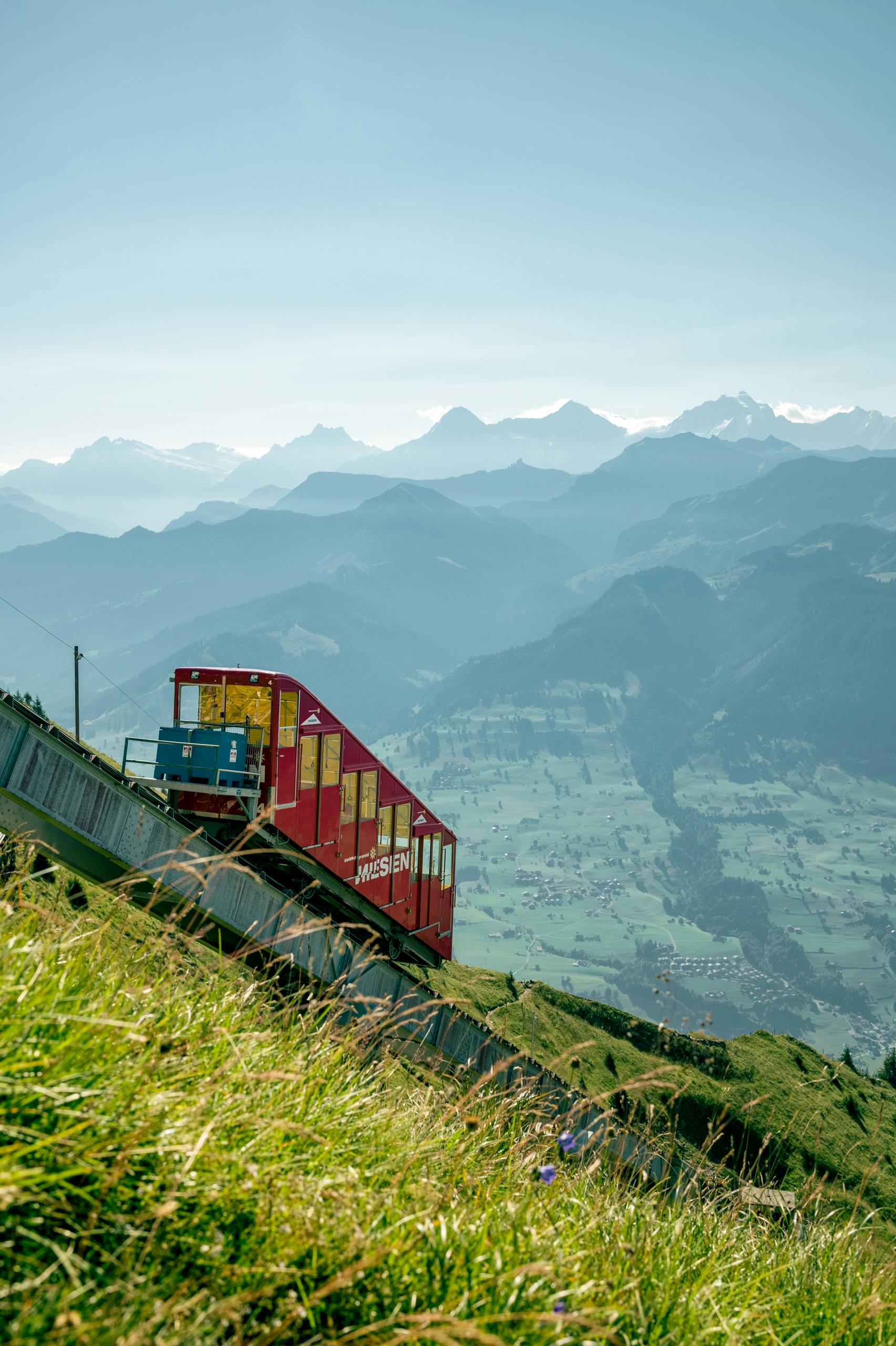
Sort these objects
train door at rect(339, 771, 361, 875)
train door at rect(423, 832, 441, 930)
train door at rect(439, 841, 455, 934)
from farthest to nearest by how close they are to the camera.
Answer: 1. train door at rect(439, 841, 455, 934)
2. train door at rect(423, 832, 441, 930)
3. train door at rect(339, 771, 361, 875)

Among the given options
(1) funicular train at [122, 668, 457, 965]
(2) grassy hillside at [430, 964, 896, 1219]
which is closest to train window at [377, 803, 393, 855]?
(1) funicular train at [122, 668, 457, 965]

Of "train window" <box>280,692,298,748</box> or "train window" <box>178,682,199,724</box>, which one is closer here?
"train window" <box>280,692,298,748</box>

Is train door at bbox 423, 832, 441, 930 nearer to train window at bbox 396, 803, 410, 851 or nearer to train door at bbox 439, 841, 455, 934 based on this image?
train door at bbox 439, 841, 455, 934

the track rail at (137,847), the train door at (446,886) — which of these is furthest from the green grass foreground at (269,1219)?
the train door at (446,886)

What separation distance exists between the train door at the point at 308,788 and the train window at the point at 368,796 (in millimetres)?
1960

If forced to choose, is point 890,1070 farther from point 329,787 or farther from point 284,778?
point 284,778

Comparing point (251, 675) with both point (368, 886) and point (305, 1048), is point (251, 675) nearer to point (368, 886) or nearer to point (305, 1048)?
point (368, 886)

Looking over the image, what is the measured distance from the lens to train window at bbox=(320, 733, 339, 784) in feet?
60.7

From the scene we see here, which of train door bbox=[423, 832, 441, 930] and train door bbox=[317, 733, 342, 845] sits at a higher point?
train door bbox=[317, 733, 342, 845]

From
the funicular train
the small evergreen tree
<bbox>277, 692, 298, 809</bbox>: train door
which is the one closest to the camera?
the funicular train

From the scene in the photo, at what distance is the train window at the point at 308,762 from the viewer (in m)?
17.8

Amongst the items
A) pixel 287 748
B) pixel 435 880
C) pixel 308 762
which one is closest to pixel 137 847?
pixel 287 748

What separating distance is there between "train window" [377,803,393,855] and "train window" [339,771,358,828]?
132 centimetres

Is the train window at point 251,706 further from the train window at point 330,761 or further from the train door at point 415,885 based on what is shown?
the train door at point 415,885
